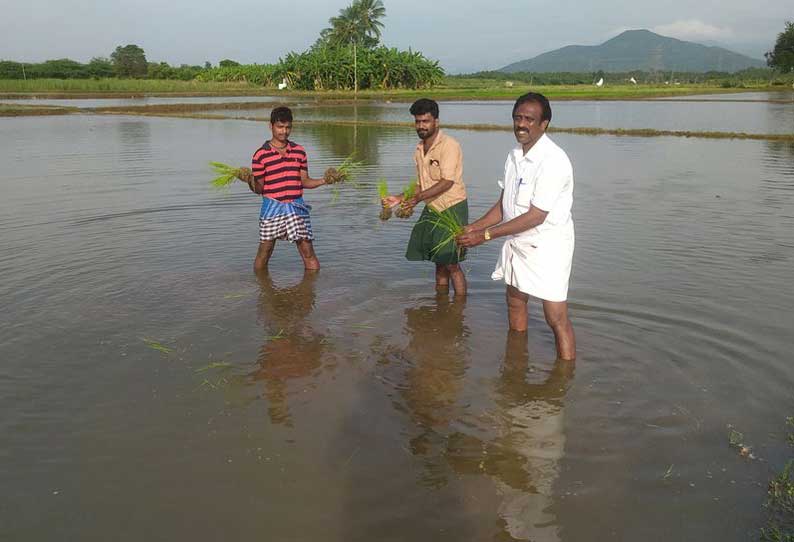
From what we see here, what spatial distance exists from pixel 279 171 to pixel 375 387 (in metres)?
2.58

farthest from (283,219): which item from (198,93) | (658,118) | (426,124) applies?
(198,93)

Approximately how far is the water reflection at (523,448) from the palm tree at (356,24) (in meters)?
61.1

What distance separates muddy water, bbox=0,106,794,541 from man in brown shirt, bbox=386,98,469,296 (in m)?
0.42

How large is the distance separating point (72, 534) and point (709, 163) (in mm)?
13006

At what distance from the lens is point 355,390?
4031 mm

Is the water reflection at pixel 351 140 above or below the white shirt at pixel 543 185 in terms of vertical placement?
above

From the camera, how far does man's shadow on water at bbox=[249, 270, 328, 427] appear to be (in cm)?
399

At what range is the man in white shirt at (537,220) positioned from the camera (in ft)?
12.5

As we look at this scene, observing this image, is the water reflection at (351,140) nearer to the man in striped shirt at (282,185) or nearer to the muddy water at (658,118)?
the muddy water at (658,118)

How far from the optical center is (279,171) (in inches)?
230

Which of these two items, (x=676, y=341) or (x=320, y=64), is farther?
(x=320, y=64)

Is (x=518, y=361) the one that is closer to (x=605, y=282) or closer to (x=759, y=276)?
(x=605, y=282)

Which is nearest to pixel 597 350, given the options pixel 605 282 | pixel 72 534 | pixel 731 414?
pixel 731 414

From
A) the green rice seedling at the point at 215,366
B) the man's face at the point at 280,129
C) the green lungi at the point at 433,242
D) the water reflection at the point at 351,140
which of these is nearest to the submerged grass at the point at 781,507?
the green lungi at the point at 433,242
